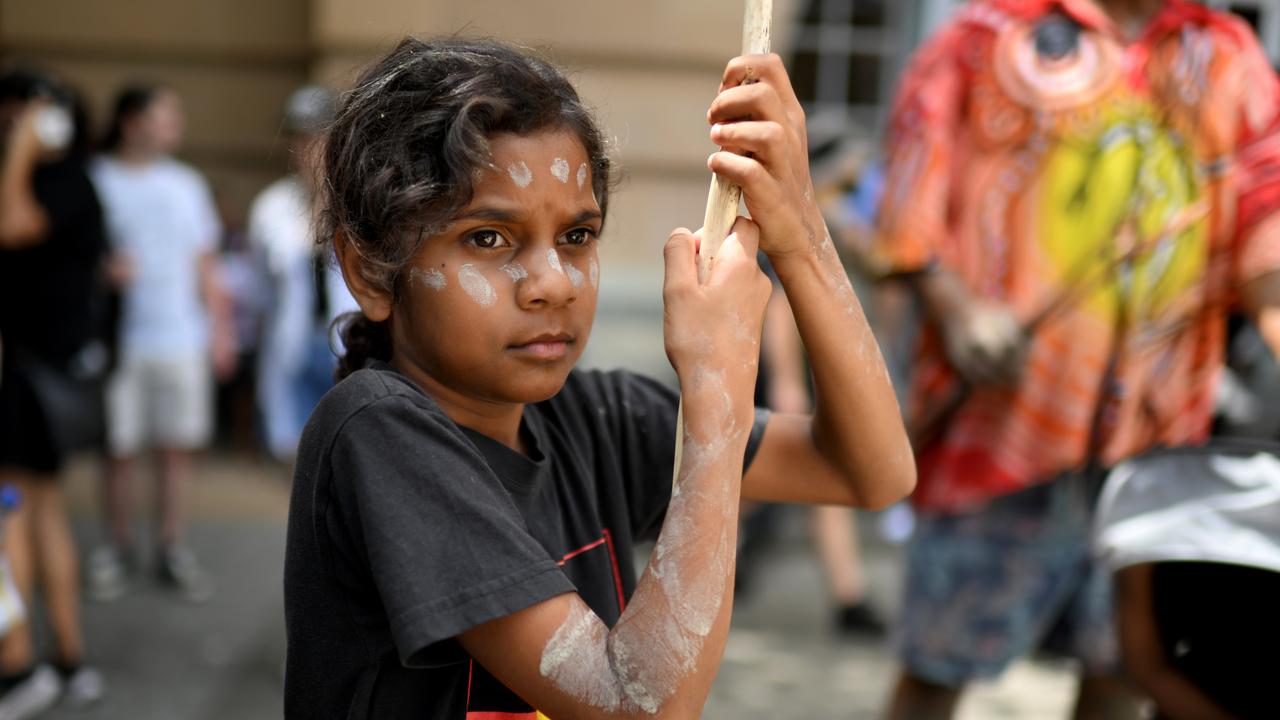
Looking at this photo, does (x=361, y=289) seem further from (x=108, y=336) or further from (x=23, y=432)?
(x=108, y=336)

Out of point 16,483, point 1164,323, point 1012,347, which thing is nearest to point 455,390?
point 1012,347

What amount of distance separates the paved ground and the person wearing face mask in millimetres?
217

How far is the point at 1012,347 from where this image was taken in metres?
2.79

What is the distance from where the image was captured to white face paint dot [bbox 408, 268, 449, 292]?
4.93 ft

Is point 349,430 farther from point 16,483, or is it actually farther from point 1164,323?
point 16,483

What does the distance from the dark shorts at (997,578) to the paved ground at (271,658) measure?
1.61 metres

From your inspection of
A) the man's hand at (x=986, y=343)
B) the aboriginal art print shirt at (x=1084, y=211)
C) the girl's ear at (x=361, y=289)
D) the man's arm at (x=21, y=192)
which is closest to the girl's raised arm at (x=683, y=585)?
the girl's ear at (x=361, y=289)

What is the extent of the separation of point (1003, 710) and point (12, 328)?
11.8 feet

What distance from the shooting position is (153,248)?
5.58 metres

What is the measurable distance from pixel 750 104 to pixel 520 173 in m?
0.27

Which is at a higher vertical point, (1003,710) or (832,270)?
(832,270)

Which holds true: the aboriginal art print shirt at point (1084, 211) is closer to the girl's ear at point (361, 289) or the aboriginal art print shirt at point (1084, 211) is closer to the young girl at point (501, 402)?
the young girl at point (501, 402)

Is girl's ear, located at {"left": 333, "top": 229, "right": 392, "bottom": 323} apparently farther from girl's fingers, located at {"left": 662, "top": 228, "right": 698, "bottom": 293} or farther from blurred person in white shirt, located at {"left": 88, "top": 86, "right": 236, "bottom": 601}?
blurred person in white shirt, located at {"left": 88, "top": 86, "right": 236, "bottom": 601}

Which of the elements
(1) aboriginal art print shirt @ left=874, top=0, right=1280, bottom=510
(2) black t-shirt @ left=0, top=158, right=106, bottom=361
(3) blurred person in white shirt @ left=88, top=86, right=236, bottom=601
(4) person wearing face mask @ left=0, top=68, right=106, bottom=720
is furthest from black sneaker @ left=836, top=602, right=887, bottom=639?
(2) black t-shirt @ left=0, top=158, right=106, bottom=361
